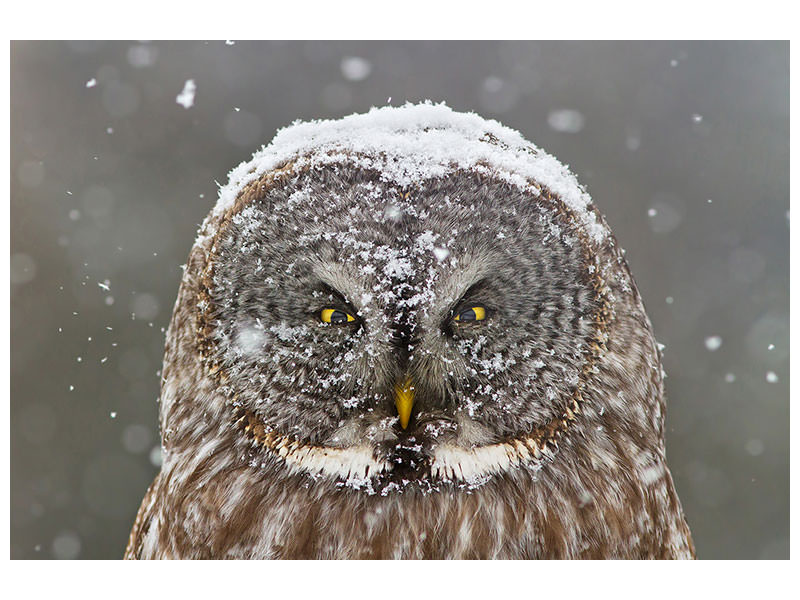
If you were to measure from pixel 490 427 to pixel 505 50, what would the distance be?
115cm

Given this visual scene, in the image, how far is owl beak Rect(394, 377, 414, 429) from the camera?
1.51 meters

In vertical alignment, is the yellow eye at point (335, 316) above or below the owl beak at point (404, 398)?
above

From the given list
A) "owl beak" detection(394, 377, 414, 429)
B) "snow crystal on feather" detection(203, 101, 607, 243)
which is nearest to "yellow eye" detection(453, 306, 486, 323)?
"owl beak" detection(394, 377, 414, 429)

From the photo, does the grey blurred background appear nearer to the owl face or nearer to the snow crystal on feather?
the snow crystal on feather

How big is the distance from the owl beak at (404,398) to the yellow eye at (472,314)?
21 cm

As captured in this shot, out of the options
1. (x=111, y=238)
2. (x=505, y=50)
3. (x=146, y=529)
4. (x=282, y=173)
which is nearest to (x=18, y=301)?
(x=111, y=238)

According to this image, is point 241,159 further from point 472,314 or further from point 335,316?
point 472,314

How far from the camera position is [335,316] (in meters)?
1.48

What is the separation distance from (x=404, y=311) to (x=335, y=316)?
0.18 metres

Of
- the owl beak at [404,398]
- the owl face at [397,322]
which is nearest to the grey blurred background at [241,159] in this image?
the owl face at [397,322]

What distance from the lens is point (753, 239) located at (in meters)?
1.90

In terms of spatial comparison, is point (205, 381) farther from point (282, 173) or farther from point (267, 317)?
point (282, 173)

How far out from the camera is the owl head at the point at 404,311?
4.84 ft

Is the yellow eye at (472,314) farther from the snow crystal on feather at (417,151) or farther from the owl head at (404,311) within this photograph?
the snow crystal on feather at (417,151)
